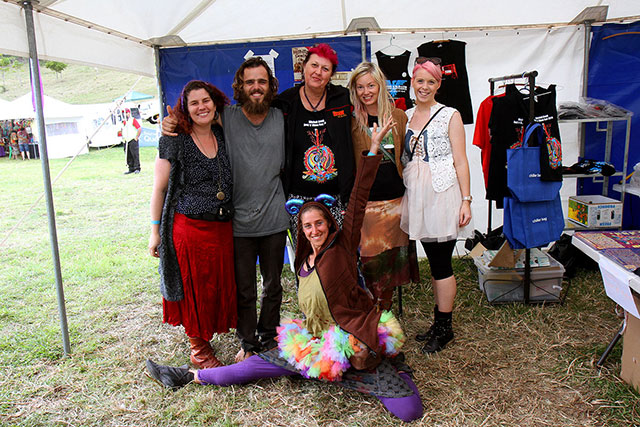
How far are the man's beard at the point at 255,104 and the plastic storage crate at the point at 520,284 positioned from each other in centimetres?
202

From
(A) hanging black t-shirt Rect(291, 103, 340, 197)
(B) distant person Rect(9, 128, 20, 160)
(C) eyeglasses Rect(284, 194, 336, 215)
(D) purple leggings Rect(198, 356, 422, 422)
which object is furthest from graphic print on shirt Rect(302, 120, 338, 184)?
(B) distant person Rect(9, 128, 20, 160)

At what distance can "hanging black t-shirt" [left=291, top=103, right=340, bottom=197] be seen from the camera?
2.42 m

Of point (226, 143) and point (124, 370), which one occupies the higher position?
point (226, 143)

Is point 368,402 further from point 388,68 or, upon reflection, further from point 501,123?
point 388,68

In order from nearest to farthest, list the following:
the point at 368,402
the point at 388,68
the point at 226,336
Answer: the point at 368,402 → the point at 226,336 → the point at 388,68

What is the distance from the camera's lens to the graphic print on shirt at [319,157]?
242 cm

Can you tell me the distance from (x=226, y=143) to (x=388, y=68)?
1922 millimetres

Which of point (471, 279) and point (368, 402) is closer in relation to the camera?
point (368, 402)

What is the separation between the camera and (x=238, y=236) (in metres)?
2.50

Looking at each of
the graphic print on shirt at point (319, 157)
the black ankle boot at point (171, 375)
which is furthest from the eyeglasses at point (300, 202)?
the black ankle boot at point (171, 375)

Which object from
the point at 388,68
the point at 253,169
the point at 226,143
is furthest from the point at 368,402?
the point at 388,68

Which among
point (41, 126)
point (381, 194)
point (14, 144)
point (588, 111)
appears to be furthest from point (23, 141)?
point (588, 111)

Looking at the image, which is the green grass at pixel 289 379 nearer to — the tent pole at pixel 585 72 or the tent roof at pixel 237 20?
the tent pole at pixel 585 72

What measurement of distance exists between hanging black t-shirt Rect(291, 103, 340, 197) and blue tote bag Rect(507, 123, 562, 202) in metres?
1.27
